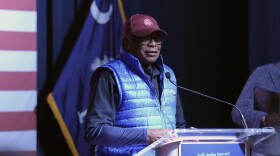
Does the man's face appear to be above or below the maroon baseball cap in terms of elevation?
below

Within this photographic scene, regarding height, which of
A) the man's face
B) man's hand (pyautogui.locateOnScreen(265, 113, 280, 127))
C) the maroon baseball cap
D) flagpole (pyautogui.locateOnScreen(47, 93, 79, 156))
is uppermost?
the maroon baseball cap

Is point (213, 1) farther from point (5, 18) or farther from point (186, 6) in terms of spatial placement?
point (5, 18)

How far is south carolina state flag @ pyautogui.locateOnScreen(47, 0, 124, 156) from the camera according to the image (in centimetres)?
346

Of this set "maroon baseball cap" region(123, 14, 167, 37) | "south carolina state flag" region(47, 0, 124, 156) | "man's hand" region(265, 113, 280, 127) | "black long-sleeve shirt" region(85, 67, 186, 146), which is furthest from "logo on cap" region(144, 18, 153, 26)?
"south carolina state flag" region(47, 0, 124, 156)

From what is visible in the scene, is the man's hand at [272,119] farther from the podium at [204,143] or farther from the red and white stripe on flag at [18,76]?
the red and white stripe on flag at [18,76]

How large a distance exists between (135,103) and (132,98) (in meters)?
0.02

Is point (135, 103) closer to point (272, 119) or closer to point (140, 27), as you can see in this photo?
point (140, 27)

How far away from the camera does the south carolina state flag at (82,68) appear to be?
11.3ft

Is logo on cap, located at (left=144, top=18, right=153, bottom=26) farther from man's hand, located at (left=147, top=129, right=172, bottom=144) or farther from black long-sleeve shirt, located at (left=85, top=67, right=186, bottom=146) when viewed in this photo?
man's hand, located at (left=147, top=129, right=172, bottom=144)

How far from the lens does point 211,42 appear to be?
4262 millimetres

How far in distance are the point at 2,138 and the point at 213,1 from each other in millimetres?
1950

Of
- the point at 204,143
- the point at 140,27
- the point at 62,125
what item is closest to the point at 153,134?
the point at 204,143

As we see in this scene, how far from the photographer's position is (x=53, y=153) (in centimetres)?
359

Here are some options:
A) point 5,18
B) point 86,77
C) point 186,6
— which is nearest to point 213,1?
point 186,6
